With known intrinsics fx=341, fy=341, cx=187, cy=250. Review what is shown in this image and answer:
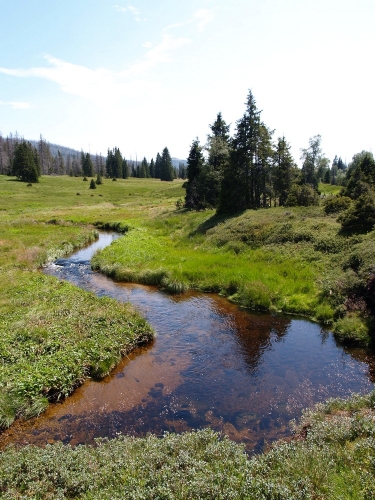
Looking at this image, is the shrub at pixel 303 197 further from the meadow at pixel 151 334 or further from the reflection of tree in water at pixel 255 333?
the reflection of tree in water at pixel 255 333

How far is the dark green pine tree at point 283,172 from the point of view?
4688 cm

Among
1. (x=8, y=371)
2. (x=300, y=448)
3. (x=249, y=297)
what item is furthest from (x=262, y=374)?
(x=8, y=371)

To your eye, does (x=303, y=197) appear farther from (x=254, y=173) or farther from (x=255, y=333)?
(x=255, y=333)

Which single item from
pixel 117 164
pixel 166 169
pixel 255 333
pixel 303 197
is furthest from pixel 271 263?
pixel 117 164

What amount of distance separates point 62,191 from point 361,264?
85.4 meters

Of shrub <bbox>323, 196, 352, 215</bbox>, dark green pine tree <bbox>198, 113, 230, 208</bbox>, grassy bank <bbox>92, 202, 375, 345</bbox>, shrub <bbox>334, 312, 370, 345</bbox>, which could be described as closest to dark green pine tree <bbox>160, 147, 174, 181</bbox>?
dark green pine tree <bbox>198, 113, 230, 208</bbox>

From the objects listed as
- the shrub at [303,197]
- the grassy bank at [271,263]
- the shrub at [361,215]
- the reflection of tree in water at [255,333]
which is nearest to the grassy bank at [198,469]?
the reflection of tree in water at [255,333]

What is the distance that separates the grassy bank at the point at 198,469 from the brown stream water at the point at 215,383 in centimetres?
153

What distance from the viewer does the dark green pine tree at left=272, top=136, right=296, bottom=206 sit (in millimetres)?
46875

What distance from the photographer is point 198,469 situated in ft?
24.1

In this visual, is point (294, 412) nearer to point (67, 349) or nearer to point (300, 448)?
point (300, 448)

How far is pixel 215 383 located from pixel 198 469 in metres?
5.35

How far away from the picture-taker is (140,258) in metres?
29.0

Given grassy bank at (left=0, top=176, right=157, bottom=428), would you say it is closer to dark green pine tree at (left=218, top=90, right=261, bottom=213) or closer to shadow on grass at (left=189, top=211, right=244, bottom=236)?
shadow on grass at (left=189, top=211, right=244, bottom=236)
